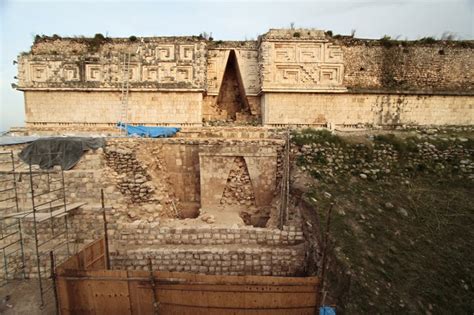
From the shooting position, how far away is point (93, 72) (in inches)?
463

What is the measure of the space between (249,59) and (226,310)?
10.9m

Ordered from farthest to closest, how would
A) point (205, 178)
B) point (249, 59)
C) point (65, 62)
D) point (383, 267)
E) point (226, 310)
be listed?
1. point (249, 59)
2. point (65, 62)
3. point (205, 178)
4. point (383, 267)
5. point (226, 310)

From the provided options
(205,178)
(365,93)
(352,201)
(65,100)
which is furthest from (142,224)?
(365,93)

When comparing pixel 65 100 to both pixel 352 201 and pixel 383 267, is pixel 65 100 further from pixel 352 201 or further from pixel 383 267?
pixel 383 267

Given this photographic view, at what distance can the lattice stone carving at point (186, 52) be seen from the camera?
11.8 meters

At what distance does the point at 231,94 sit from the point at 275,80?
2676 mm

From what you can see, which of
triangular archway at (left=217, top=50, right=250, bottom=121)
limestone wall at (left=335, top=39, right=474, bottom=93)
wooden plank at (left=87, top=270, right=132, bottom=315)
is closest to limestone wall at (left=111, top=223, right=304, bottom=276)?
wooden plank at (left=87, top=270, right=132, bottom=315)

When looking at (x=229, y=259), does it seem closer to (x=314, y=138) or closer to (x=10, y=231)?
(x=314, y=138)

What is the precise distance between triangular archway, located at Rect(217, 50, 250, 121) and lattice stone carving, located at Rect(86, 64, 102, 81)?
17.7 ft

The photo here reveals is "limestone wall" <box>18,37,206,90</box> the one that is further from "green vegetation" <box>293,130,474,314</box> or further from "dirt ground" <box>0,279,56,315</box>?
"dirt ground" <box>0,279,56,315</box>

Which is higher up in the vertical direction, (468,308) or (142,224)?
(142,224)

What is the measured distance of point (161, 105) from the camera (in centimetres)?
1193

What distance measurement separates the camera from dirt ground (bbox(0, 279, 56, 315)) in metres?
5.32

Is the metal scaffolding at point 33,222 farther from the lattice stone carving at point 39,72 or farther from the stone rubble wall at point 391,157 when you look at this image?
the stone rubble wall at point 391,157
